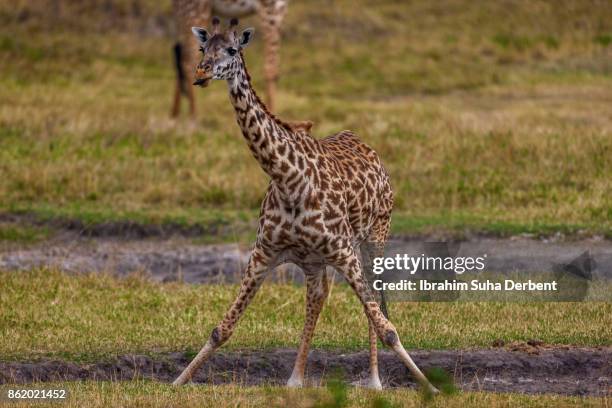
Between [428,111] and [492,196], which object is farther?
[428,111]

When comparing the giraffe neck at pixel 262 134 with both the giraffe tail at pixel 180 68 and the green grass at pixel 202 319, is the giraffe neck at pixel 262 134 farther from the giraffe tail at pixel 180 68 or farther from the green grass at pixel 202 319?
the giraffe tail at pixel 180 68

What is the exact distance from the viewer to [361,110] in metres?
21.1

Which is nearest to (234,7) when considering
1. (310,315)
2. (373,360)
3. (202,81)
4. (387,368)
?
(387,368)

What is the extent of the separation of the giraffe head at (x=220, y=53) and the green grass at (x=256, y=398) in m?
2.05

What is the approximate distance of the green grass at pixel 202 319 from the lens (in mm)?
10602

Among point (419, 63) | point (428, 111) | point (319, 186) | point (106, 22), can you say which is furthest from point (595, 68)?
point (319, 186)

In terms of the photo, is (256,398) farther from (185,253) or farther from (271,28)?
(271,28)

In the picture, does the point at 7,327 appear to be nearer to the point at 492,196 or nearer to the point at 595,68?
the point at 492,196

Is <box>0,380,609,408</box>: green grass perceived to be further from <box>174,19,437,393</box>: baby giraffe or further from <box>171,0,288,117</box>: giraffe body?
<box>171,0,288,117</box>: giraffe body

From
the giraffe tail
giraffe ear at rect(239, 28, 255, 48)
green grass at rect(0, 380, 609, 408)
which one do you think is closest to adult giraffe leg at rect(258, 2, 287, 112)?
the giraffe tail

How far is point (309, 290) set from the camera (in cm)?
988

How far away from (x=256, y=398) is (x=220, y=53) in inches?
89.3

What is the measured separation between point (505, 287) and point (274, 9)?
9.54 m

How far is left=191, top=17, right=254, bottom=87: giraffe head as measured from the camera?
27.5 ft
